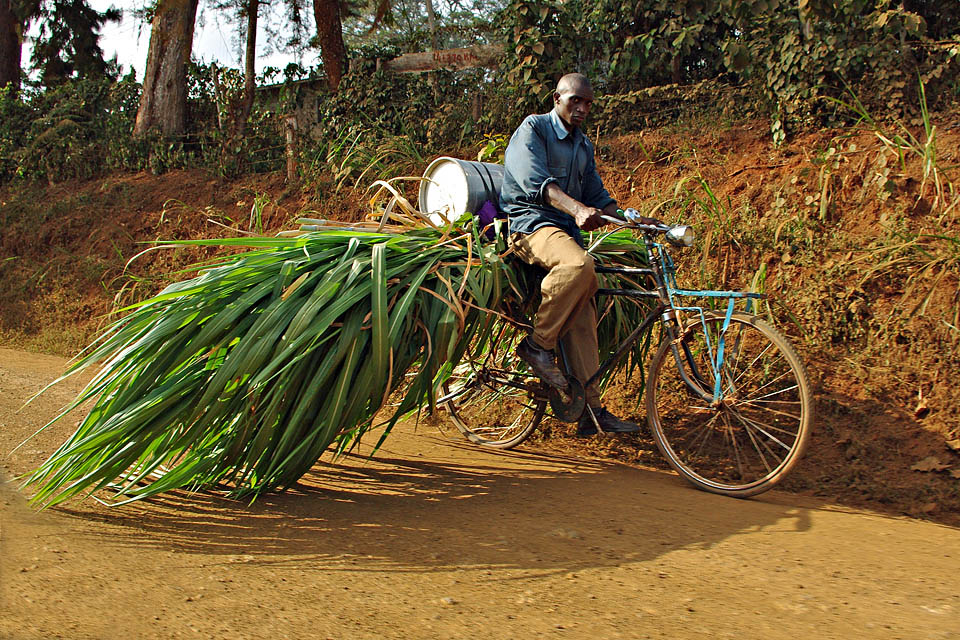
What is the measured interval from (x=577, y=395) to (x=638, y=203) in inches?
137

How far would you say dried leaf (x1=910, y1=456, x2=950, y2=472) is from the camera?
Result: 379 cm

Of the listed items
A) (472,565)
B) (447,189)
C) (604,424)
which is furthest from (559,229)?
(472,565)

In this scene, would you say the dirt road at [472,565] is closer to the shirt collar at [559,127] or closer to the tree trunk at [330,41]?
the shirt collar at [559,127]

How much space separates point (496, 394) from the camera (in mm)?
4809

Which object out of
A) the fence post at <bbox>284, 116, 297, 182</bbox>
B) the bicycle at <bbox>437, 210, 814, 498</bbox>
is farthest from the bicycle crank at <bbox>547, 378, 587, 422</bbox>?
the fence post at <bbox>284, 116, 297, 182</bbox>

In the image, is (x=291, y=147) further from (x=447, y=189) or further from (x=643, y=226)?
(x=643, y=226)

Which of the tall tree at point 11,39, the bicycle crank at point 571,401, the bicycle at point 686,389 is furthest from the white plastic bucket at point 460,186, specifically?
the tall tree at point 11,39

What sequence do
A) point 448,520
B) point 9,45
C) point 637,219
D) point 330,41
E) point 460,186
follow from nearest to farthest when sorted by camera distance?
point 448,520 < point 637,219 < point 460,186 < point 330,41 < point 9,45

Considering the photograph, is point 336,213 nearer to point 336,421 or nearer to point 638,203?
point 638,203

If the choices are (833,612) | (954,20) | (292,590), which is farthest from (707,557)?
(954,20)

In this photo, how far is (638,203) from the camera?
6852 mm

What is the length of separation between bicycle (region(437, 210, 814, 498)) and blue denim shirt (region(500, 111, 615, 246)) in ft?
1.07

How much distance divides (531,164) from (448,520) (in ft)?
5.52

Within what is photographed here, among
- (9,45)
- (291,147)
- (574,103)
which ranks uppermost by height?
(9,45)
